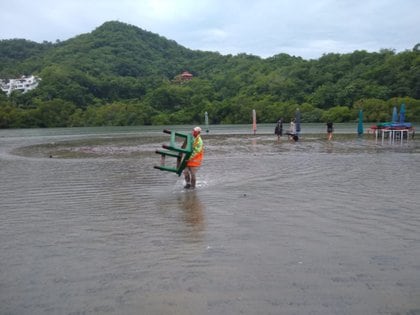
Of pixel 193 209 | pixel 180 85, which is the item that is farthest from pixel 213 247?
pixel 180 85

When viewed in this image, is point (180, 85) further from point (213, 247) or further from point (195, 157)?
point (213, 247)

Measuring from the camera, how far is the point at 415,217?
839cm

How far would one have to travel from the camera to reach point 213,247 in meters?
6.65

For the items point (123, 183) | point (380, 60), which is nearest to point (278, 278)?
point (123, 183)

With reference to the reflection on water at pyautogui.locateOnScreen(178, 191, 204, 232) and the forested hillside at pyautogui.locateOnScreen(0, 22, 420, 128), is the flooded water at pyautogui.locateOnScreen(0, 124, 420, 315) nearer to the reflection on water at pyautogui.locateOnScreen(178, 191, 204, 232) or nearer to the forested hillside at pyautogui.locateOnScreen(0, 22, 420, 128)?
the reflection on water at pyautogui.locateOnScreen(178, 191, 204, 232)

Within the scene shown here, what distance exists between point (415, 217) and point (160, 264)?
5.15 metres

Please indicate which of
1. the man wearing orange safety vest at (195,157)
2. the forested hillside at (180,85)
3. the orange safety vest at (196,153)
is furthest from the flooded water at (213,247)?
the forested hillside at (180,85)

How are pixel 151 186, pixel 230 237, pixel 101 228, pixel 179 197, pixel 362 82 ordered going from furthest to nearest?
pixel 362 82, pixel 151 186, pixel 179 197, pixel 101 228, pixel 230 237

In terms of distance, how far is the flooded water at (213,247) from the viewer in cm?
485

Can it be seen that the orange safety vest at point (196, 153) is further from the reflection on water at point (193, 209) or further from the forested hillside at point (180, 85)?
the forested hillside at point (180, 85)

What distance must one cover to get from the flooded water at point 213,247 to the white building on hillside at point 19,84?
103 m

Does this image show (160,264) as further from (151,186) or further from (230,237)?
(151,186)

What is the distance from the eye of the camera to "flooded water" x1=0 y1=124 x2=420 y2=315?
4848 mm

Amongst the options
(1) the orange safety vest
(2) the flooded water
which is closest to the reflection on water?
(2) the flooded water
